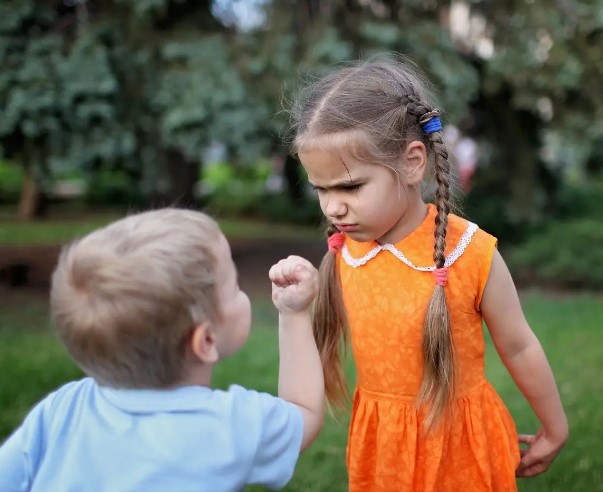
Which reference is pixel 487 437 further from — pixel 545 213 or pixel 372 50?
pixel 545 213

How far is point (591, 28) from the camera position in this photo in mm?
7207

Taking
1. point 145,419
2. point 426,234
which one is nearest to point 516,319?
point 426,234

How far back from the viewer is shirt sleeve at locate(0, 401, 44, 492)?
4.91ft

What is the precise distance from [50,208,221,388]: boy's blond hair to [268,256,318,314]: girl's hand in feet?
0.76

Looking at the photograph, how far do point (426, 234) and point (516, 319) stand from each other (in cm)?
32

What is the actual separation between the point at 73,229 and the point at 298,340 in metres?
12.5

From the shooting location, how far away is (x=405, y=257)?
204 centimetres

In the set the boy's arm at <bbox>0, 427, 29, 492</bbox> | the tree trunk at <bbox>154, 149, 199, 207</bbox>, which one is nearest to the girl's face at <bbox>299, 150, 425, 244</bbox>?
the boy's arm at <bbox>0, 427, 29, 492</bbox>

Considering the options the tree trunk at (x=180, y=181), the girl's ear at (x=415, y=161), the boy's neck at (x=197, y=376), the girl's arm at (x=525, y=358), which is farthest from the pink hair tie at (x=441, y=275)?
the tree trunk at (x=180, y=181)

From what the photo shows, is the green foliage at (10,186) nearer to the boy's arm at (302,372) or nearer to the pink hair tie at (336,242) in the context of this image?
the pink hair tie at (336,242)

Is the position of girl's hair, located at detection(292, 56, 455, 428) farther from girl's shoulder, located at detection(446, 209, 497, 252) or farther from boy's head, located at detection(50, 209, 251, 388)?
boy's head, located at detection(50, 209, 251, 388)

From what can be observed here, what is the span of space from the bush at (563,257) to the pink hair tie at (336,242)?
6.33 m

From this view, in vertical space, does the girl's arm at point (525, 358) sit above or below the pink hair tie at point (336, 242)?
below

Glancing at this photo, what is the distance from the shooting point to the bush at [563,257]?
26.3 feet
